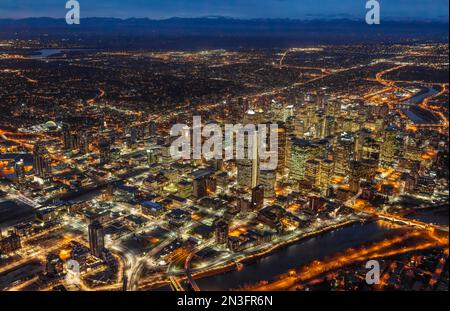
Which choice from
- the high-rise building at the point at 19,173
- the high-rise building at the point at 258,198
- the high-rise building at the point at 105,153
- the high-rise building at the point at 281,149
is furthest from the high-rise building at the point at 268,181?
the high-rise building at the point at 19,173

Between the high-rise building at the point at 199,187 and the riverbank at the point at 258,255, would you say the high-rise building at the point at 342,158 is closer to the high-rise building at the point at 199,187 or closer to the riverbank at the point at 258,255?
the riverbank at the point at 258,255

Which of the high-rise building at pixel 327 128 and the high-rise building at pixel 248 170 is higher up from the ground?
the high-rise building at pixel 327 128

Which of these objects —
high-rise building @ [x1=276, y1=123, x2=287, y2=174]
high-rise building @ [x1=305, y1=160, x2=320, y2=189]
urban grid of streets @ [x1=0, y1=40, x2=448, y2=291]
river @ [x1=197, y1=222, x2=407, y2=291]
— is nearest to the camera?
river @ [x1=197, y1=222, x2=407, y2=291]

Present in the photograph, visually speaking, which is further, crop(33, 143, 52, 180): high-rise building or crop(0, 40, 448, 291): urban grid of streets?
crop(33, 143, 52, 180): high-rise building

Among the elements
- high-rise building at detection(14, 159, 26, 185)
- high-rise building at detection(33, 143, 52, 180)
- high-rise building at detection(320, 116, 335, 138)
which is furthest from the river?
high-rise building at detection(320, 116, 335, 138)

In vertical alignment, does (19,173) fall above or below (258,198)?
above

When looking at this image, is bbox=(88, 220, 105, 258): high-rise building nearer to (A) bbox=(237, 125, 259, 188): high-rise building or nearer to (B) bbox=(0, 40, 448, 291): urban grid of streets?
(B) bbox=(0, 40, 448, 291): urban grid of streets

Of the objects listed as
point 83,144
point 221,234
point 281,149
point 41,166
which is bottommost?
point 221,234

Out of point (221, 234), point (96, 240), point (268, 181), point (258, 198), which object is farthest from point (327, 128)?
point (96, 240)

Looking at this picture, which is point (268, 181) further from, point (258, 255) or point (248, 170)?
point (258, 255)

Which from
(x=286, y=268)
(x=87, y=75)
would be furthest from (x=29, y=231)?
(x=87, y=75)

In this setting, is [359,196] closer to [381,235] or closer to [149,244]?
[381,235]
